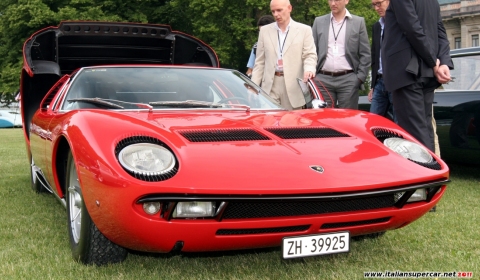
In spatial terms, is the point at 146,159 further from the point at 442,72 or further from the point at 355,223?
the point at 442,72

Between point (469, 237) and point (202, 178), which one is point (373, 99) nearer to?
point (469, 237)

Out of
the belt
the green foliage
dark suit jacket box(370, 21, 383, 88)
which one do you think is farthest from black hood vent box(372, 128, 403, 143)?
the green foliage

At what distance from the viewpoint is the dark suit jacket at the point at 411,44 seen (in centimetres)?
469

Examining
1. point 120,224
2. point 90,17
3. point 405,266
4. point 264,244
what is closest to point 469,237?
point 405,266

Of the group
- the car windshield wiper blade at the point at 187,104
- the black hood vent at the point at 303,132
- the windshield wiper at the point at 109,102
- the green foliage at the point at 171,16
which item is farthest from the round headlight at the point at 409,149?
the green foliage at the point at 171,16

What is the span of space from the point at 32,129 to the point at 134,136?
2.45m

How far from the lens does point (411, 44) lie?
4742 millimetres

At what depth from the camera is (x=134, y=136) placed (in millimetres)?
3018

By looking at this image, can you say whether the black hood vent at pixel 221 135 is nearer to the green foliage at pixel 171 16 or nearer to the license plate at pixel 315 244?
the license plate at pixel 315 244

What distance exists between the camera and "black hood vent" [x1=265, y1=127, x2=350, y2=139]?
335 centimetres

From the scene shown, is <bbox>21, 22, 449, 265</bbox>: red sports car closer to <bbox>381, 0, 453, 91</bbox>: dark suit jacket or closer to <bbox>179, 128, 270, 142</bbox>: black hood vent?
<bbox>179, 128, 270, 142</bbox>: black hood vent

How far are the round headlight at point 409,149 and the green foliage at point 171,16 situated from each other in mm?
25791

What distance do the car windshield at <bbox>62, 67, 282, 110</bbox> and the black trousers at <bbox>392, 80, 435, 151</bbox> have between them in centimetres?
106

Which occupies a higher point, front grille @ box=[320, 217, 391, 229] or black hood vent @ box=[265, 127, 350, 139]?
black hood vent @ box=[265, 127, 350, 139]
